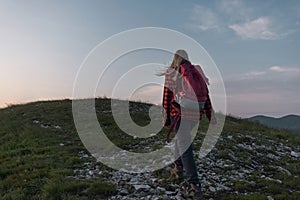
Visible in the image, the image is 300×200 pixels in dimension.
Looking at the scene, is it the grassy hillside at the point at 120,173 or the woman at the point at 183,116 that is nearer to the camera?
the woman at the point at 183,116

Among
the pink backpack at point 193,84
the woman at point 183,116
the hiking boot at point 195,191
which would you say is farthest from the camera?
the hiking boot at point 195,191

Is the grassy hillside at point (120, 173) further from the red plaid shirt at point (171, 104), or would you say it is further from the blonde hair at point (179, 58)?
the blonde hair at point (179, 58)

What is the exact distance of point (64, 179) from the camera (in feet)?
31.0

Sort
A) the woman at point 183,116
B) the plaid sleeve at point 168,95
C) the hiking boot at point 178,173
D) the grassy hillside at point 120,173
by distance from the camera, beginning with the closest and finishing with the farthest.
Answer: the woman at point 183,116 → the plaid sleeve at point 168,95 → the grassy hillside at point 120,173 → the hiking boot at point 178,173

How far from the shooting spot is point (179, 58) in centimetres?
798

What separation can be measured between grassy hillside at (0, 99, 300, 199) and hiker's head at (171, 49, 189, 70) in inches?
133

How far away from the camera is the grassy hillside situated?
8750mm

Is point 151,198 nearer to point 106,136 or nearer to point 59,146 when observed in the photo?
point 59,146

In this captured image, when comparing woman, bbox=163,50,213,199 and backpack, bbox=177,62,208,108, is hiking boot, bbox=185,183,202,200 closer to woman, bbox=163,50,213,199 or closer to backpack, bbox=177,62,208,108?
woman, bbox=163,50,213,199

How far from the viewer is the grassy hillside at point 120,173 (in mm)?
8750

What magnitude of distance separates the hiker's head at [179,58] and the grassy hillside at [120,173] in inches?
133

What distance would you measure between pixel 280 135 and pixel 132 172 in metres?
12.5

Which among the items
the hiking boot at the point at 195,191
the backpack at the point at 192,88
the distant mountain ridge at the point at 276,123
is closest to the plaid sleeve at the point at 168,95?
the backpack at the point at 192,88

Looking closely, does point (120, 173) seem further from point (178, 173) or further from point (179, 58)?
point (179, 58)
